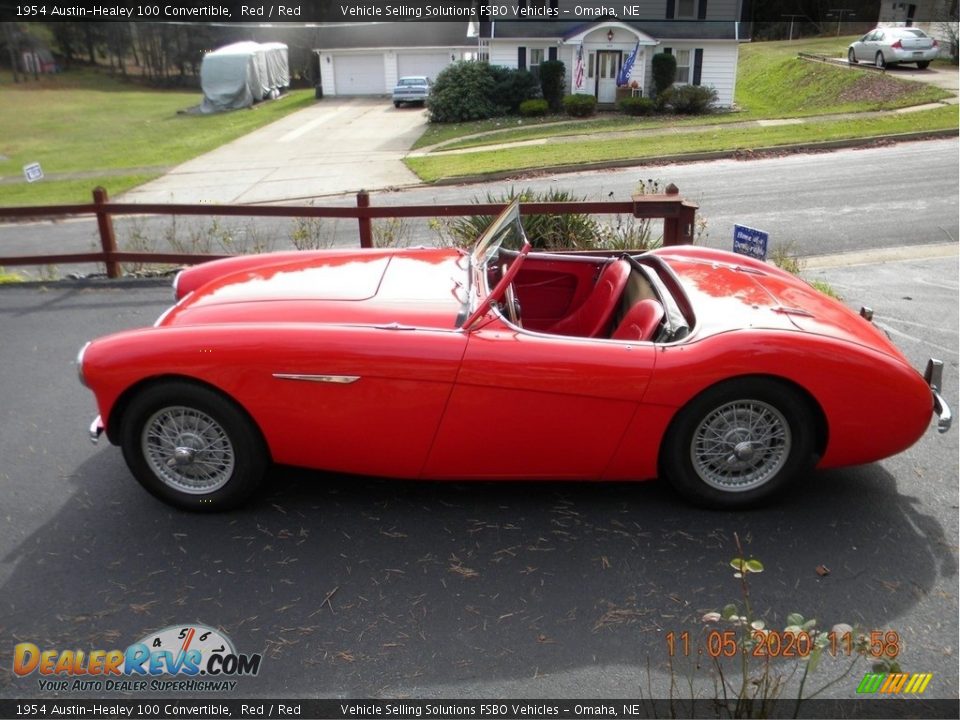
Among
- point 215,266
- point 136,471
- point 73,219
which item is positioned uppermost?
point 215,266

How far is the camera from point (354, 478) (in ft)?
14.7

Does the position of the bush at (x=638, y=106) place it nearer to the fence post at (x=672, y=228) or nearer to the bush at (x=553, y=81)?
the bush at (x=553, y=81)

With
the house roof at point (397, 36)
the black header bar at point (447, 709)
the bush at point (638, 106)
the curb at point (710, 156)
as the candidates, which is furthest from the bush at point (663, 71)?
the black header bar at point (447, 709)

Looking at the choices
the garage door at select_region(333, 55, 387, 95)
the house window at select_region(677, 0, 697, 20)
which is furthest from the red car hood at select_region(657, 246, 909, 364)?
the garage door at select_region(333, 55, 387, 95)

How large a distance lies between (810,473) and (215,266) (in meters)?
3.83

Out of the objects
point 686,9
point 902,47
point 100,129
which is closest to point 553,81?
point 686,9

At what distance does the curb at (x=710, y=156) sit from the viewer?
18.4m

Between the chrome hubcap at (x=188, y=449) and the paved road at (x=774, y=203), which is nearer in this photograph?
the chrome hubcap at (x=188, y=449)

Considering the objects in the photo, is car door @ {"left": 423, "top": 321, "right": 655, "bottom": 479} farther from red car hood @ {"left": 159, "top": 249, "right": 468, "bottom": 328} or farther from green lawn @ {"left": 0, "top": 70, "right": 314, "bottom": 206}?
green lawn @ {"left": 0, "top": 70, "right": 314, "bottom": 206}

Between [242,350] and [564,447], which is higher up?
[242,350]

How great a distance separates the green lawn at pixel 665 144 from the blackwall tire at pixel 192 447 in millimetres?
15472

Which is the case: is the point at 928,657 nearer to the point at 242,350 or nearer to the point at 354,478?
the point at 354,478

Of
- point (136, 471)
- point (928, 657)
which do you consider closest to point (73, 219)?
point (136, 471)

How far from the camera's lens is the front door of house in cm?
3080
